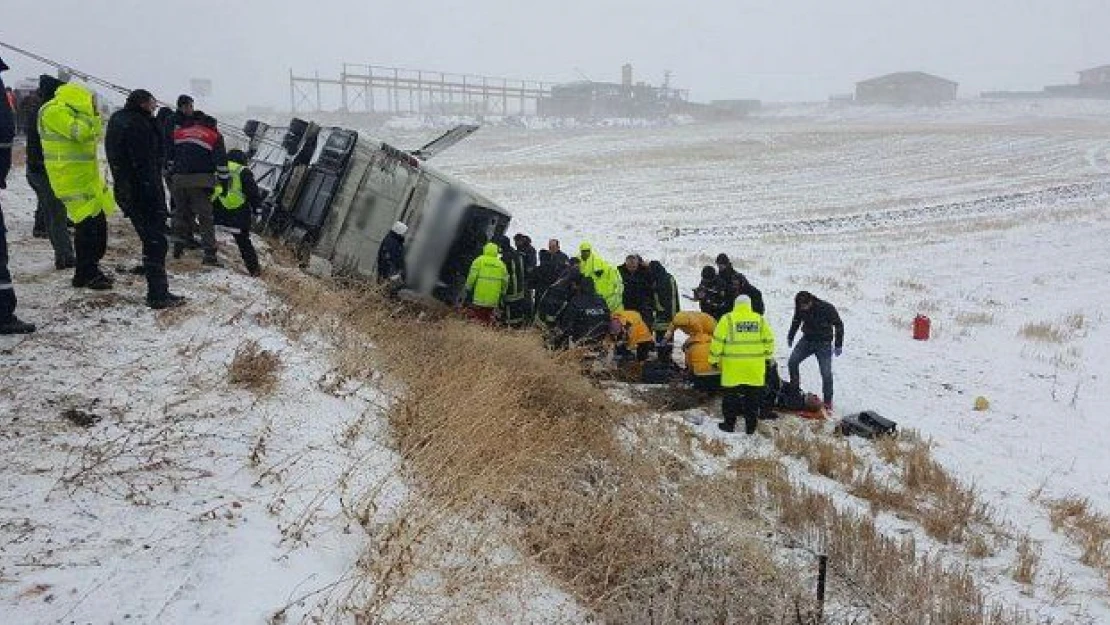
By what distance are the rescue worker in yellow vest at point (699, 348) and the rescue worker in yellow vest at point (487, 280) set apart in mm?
2262

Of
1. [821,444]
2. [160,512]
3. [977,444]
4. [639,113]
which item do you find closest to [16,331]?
[160,512]

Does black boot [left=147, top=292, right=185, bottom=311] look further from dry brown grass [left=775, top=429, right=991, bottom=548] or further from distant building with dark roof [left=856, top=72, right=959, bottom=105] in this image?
distant building with dark roof [left=856, top=72, right=959, bottom=105]

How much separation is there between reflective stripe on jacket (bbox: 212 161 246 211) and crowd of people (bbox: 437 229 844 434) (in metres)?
2.90

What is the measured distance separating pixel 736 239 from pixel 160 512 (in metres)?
20.4

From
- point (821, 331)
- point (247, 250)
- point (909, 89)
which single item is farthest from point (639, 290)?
point (909, 89)

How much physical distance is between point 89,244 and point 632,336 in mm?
5918

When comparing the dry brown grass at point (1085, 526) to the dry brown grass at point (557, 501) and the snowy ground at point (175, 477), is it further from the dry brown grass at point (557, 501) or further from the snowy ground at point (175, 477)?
the snowy ground at point (175, 477)

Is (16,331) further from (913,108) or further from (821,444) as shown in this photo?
(913,108)

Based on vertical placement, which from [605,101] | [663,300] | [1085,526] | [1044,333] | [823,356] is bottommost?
[1085,526]

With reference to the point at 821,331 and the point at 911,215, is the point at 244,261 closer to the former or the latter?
the point at 821,331

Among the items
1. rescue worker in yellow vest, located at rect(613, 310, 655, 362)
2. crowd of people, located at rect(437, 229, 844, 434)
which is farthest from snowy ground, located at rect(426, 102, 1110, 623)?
rescue worker in yellow vest, located at rect(613, 310, 655, 362)

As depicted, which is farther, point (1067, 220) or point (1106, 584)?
point (1067, 220)

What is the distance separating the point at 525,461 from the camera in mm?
4988

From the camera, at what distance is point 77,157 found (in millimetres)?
5871
